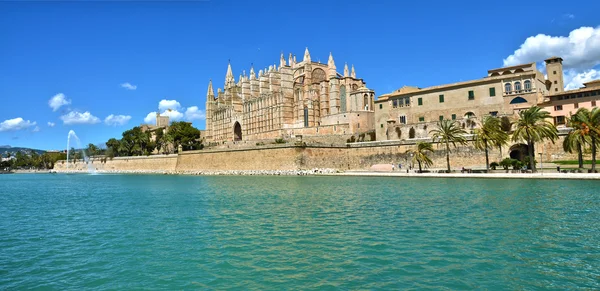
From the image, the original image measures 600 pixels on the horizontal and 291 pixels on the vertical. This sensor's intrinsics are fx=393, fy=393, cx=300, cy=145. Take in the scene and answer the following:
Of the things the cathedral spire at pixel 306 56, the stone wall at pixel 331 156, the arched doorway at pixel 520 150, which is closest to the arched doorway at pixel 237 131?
the stone wall at pixel 331 156

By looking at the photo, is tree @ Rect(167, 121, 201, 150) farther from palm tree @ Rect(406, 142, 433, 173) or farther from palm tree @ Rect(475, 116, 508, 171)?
palm tree @ Rect(475, 116, 508, 171)

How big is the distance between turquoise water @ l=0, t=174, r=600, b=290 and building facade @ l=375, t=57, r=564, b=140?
26.1 meters

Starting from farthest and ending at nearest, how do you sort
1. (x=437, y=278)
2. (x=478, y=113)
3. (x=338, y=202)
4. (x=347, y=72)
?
(x=347, y=72) < (x=478, y=113) < (x=338, y=202) < (x=437, y=278)

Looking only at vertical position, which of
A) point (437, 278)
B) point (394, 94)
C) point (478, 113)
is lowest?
point (437, 278)

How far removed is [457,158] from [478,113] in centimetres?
693

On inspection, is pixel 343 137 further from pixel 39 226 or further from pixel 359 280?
pixel 359 280

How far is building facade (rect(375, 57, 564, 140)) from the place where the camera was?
40.0 metres

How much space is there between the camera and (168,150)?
268 ft

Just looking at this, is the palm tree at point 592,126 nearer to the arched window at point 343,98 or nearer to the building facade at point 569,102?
the building facade at point 569,102

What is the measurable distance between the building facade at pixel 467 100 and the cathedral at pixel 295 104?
8104 millimetres

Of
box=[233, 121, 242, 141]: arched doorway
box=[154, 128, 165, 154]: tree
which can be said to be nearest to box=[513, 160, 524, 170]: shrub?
box=[233, 121, 242, 141]: arched doorway

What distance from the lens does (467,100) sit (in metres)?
43.4

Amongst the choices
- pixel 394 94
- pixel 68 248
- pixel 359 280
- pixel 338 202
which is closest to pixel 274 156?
pixel 394 94

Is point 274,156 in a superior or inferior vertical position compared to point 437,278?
superior
